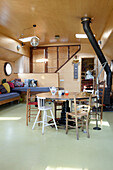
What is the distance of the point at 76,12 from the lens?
453cm

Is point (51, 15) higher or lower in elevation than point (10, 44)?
higher

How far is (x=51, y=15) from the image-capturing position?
477cm

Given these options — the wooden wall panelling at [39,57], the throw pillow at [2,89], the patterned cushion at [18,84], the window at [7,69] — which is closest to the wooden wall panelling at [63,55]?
the wooden wall panelling at [39,57]

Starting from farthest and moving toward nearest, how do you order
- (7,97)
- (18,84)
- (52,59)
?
(52,59) < (18,84) < (7,97)

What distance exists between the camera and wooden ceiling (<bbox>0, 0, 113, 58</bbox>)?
3.96 meters

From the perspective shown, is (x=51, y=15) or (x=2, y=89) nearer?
(x=51, y=15)

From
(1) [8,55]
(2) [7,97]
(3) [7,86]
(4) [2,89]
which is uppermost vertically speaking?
(1) [8,55]

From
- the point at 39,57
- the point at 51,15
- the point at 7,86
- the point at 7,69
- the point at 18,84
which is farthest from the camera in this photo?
the point at 39,57

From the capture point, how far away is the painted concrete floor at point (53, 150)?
216cm

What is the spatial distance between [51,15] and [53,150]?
12.8 feet

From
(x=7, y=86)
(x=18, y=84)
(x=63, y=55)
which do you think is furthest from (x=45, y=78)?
(x=7, y=86)

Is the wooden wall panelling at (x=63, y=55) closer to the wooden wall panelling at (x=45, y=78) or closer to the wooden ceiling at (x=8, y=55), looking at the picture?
the wooden wall panelling at (x=45, y=78)

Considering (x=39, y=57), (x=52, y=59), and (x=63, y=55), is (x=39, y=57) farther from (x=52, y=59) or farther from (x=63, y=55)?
(x=63, y=55)

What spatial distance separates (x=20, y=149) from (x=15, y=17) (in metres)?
4.03
